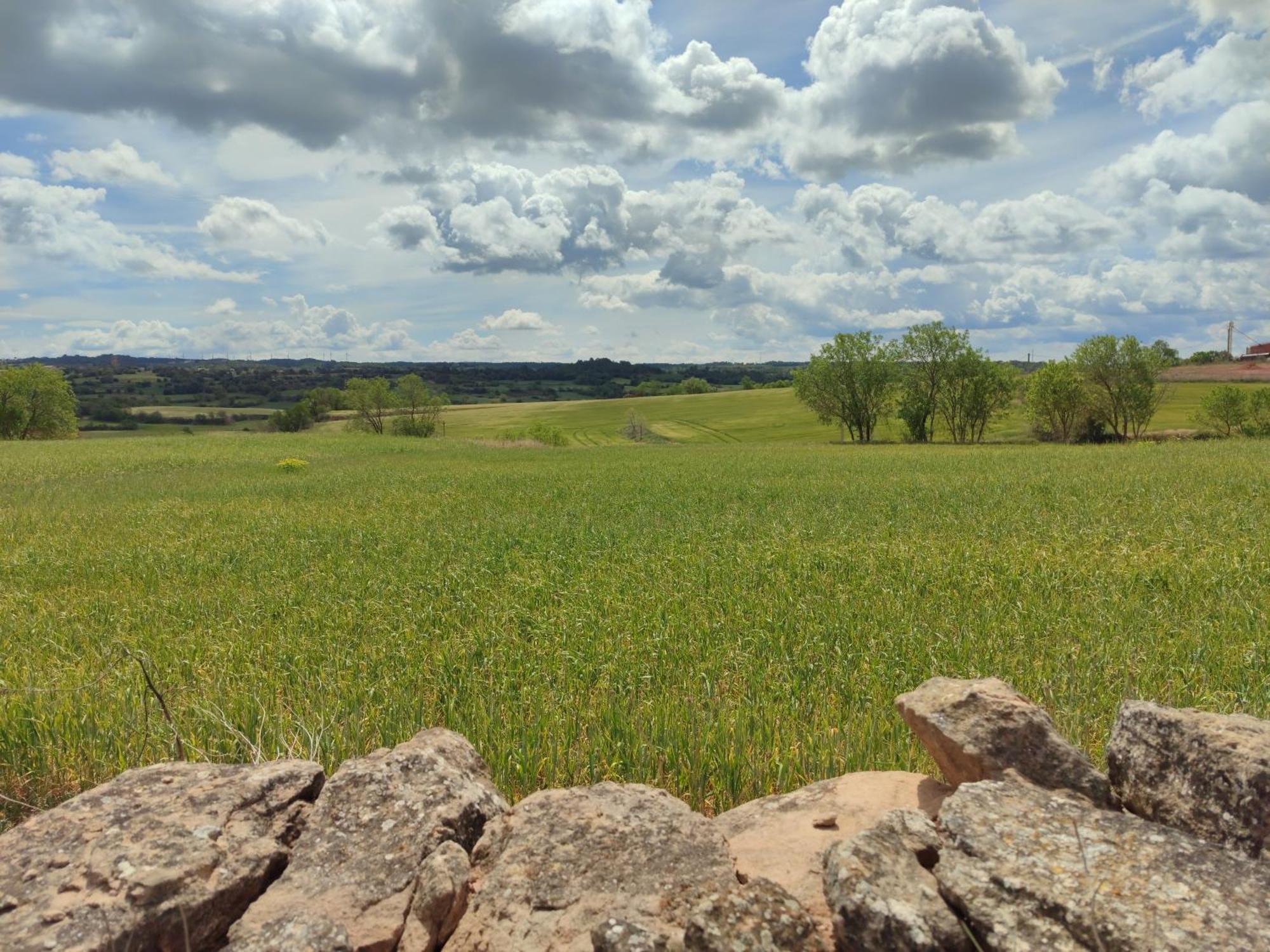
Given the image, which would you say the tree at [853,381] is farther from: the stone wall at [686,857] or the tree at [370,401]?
the stone wall at [686,857]

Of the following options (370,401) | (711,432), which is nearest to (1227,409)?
(711,432)

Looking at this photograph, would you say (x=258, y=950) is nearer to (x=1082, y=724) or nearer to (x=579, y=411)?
(x=1082, y=724)

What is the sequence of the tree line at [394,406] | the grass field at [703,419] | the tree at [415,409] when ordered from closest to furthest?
the grass field at [703,419] < the tree at [415,409] < the tree line at [394,406]

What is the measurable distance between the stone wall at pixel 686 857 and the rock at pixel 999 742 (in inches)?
0.4

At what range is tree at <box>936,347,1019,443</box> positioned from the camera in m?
75.2

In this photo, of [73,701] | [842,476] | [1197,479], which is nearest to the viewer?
[73,701]

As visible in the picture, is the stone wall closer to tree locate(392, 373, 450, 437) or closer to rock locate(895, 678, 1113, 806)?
rock locate(895, 678, 1113, 806)

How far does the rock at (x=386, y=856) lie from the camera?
8.27 feet

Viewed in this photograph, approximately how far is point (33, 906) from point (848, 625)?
657 centimetres

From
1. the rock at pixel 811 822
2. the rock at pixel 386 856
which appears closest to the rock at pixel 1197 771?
the rock at pixel 811 822

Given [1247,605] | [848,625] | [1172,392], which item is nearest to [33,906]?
[848,625]

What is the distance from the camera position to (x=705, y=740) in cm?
446

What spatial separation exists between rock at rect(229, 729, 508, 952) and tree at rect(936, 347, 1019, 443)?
79674 millimetres

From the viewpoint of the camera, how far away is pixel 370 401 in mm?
105688
